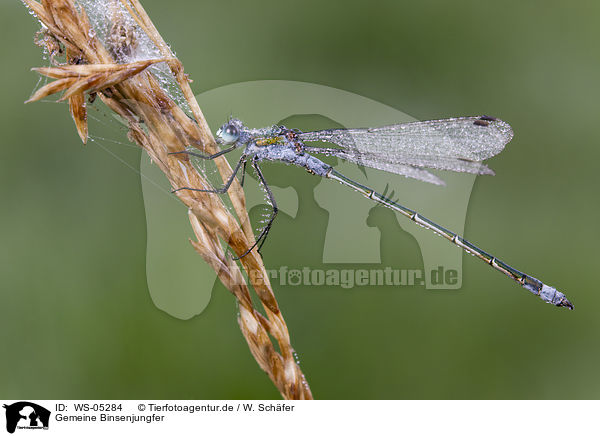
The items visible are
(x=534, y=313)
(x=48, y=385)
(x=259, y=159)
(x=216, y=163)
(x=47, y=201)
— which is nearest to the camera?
(x=216, y=163)

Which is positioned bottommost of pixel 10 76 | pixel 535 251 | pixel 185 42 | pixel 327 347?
pixel 327 347

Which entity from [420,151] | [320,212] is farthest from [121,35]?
[320,212]

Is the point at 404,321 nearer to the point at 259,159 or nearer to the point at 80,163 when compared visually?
the point at 259,159

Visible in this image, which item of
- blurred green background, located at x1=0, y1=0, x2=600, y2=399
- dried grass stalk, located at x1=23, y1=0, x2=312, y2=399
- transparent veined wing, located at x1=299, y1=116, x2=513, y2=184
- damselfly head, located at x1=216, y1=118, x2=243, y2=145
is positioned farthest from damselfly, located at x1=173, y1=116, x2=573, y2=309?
dried grass stalk, located at x1=23, y1=0, x2=312, y2=399

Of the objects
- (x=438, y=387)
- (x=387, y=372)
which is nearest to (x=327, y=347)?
(x=387, y=372)

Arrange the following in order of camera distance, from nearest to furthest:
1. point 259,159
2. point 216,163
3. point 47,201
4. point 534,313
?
point 216,163 < point 259,159 < point 47,201 < point 534,313

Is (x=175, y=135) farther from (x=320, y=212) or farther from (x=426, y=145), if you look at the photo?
(x=320, y=212)

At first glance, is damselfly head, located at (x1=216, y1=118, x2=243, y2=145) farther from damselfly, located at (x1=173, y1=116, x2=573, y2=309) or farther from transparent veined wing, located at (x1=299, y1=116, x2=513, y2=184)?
transparent veined wing, located at (x1=299, y1=116, x2=513, y2=184)
